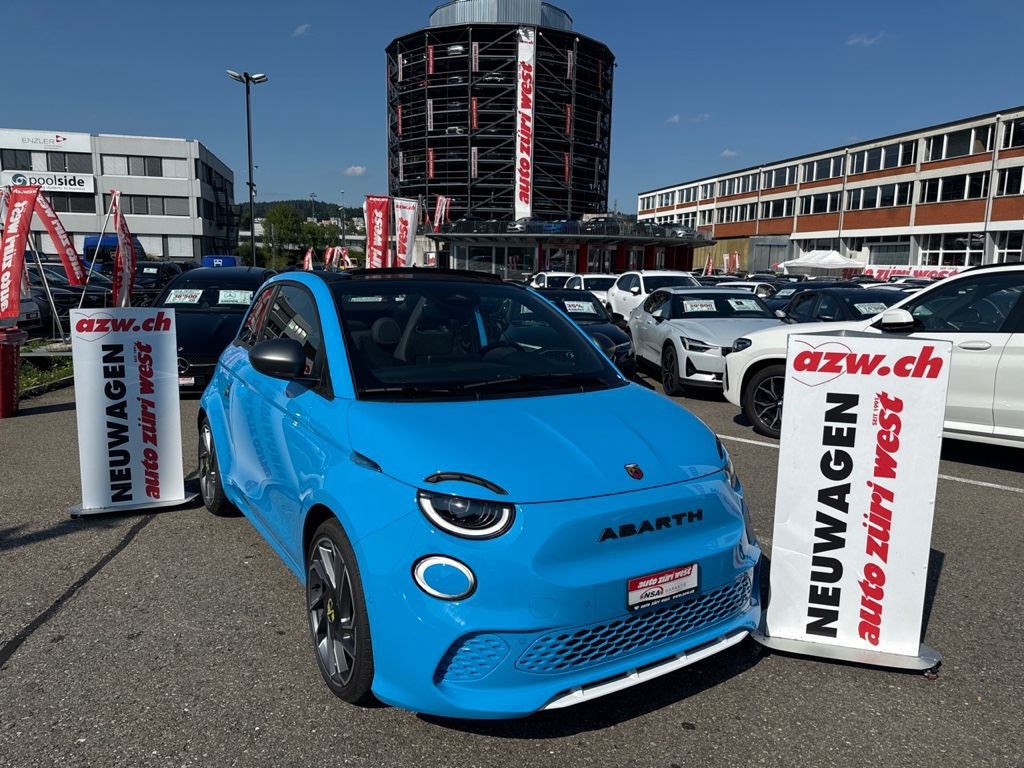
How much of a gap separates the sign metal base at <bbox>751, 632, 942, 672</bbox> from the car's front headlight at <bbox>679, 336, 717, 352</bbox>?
6.54m

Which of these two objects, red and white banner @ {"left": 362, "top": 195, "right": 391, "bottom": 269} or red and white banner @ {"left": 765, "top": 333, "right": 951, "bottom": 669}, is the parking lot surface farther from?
red and white banner @ {"left": 362, "top": 195, "right": 391, "bottom": 269}

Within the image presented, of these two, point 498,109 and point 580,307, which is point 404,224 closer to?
point 580,307

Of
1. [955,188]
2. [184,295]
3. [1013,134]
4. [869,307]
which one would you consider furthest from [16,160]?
[1013,134]

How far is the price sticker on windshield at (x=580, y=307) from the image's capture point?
1279cm

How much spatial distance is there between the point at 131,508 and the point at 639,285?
15808 millimetres

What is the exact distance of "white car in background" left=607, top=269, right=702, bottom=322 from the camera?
63.2 feet

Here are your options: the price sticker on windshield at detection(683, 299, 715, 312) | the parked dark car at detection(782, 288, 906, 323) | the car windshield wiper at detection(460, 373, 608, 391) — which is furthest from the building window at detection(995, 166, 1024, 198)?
the car windshield wiper at detection(460, 373, 608, 391)

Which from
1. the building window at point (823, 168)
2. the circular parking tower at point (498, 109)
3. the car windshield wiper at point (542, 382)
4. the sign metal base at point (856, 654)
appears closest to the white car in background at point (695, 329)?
the car windshield wiper at point (542, 382)

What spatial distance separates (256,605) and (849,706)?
2.76m

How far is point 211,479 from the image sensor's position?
509cm

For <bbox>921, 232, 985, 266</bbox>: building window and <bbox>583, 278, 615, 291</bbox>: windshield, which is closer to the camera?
Answer: <bbox>583, 278, 615, 291</bbox>: windshield

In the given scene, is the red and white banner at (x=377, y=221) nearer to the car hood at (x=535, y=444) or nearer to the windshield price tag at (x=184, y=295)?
the windshield price tag at (x=184, y=295)

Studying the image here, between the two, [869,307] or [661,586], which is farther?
[869,307]

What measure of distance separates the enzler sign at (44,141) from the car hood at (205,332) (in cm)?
6965
